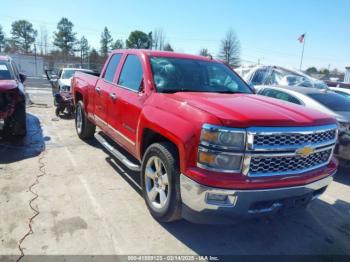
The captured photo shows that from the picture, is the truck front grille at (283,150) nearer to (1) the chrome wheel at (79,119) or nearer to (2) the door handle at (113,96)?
(2) the door handle at (113,96)

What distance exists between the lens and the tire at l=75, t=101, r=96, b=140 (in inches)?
269

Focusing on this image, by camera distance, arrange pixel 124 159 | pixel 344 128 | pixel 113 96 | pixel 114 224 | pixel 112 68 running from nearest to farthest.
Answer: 1. pixel 114 224
2. pixel 124 159
3. pixel 113 96
4. pixel 112 68
5. pixel 344 128

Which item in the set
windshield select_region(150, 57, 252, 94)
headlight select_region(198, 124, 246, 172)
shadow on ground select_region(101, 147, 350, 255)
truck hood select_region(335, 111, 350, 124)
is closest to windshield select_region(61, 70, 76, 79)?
windshield select_region(150, 57, 252, 94)

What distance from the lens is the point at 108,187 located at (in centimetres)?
465

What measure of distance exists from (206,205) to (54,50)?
63833mm

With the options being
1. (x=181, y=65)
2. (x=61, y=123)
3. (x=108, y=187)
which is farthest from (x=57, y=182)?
(x=61, y=123)

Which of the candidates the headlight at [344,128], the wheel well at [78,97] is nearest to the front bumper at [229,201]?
the headlight at [344,128]

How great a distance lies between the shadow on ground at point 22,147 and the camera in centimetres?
583

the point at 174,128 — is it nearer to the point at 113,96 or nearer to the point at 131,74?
the point at 131,74

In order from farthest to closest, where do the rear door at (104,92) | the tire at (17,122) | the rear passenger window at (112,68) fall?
the tire at (17,122), the rear passenger window at (112,68), the rear door at (104,92)

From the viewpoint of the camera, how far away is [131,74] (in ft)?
15.3

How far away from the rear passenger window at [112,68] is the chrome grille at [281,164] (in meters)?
3.18

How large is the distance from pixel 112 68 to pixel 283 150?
11.6ft

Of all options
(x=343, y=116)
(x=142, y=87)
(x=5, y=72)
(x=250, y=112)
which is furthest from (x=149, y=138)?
(x=5, y=72)
